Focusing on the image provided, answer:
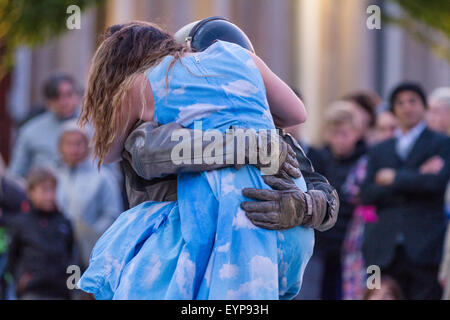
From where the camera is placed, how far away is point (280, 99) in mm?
3365

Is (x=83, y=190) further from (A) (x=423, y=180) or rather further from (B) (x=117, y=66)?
(B) (x=117, y=66)

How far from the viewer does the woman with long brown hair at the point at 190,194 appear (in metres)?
3.05

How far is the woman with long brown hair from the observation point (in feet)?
10.00

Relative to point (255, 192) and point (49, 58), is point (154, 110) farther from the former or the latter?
point (49, 58)

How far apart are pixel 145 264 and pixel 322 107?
10.6 m

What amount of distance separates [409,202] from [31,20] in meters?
4.89

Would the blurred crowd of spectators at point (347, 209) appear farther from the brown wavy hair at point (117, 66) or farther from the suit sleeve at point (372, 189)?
the brown wavy hair at point (117, 66)

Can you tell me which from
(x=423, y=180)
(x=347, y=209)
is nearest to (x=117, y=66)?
(x=423, y=180)

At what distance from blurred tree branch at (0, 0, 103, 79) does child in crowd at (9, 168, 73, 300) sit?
10.3ft

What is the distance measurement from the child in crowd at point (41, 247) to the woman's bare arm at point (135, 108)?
291 centimetres

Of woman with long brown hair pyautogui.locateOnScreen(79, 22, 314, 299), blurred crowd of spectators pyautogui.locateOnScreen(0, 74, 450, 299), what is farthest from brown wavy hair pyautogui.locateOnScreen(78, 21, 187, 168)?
blurred crowd of spectators pyautogui.locateOnScreen(0, 74, 450, 299)

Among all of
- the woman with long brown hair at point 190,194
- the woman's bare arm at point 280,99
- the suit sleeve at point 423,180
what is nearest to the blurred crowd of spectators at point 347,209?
the suit sleeve at point 423,180

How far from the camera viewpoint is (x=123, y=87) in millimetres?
3262

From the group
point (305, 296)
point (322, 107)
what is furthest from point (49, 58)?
point (305, 296)
